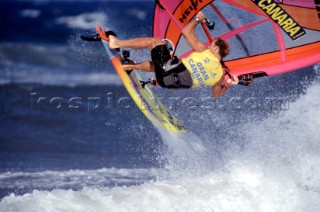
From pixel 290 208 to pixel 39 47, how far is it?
912cm

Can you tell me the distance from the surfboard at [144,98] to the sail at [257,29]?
2.64 feet

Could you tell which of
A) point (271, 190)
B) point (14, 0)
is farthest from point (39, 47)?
point (271, 190)

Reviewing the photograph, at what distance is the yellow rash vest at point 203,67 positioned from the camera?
21.5ft

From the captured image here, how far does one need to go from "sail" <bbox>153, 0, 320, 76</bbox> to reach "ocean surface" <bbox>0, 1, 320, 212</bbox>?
0.99 m

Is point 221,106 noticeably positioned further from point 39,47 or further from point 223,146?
point 39,47

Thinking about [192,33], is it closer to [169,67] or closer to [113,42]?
[169,67]

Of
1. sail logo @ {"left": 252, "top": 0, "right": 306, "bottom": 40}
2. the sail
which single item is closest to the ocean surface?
the sail

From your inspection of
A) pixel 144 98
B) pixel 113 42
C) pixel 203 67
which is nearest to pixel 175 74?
pixel 203 67

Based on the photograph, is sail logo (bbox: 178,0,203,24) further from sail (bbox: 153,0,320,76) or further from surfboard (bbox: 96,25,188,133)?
surfboard (bbox: 96,25,188,133)

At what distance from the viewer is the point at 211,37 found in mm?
7867

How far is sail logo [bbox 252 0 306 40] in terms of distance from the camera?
7324 millimetres
